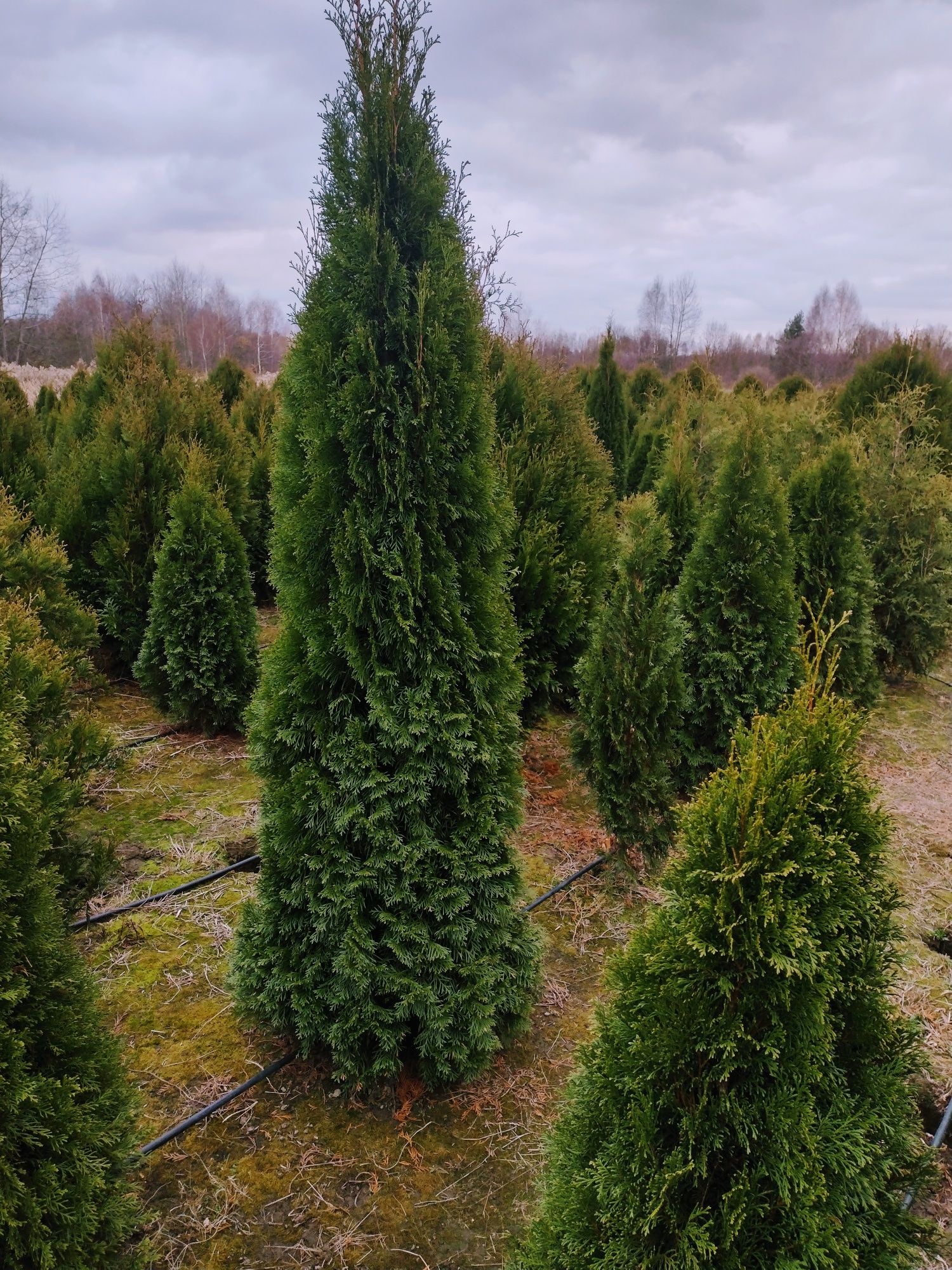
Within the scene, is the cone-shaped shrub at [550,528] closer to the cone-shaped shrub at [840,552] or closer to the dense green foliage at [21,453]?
the cone-shaped shrub at [840,552]

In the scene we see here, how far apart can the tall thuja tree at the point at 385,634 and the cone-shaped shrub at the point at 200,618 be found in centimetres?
337

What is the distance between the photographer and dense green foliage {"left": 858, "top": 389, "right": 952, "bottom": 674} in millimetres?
8094

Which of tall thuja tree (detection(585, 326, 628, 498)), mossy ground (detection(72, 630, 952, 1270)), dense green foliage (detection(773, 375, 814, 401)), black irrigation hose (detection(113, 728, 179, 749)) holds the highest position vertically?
dense green foliage (detection(773, 375, 814, 401))

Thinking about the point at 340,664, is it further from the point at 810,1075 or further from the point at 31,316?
the point at 31,316

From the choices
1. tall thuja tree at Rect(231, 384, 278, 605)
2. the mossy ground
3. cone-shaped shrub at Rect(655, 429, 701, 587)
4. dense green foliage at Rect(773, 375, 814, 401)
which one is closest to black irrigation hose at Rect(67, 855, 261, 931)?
the mossy ground

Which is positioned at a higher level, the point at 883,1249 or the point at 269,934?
the point at 883,1249

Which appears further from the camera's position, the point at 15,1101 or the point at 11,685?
the point at 11,685

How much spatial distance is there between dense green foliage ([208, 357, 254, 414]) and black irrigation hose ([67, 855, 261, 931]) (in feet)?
40.7

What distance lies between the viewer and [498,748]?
9.33 feet

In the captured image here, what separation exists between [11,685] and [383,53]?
2.83m

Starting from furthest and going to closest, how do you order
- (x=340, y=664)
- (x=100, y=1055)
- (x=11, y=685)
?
(x=11, y=685), (x=340, y=664), (x=100, y=1055)

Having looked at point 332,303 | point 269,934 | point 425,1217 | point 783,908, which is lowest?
point 425,1217

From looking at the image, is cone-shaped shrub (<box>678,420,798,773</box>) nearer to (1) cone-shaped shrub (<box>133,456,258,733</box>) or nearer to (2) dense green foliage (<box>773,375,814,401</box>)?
(1) cone-shaped shrub (<box>133,456,258,733</box>)

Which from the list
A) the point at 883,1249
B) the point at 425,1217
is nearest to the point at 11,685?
the point at 425,1217
